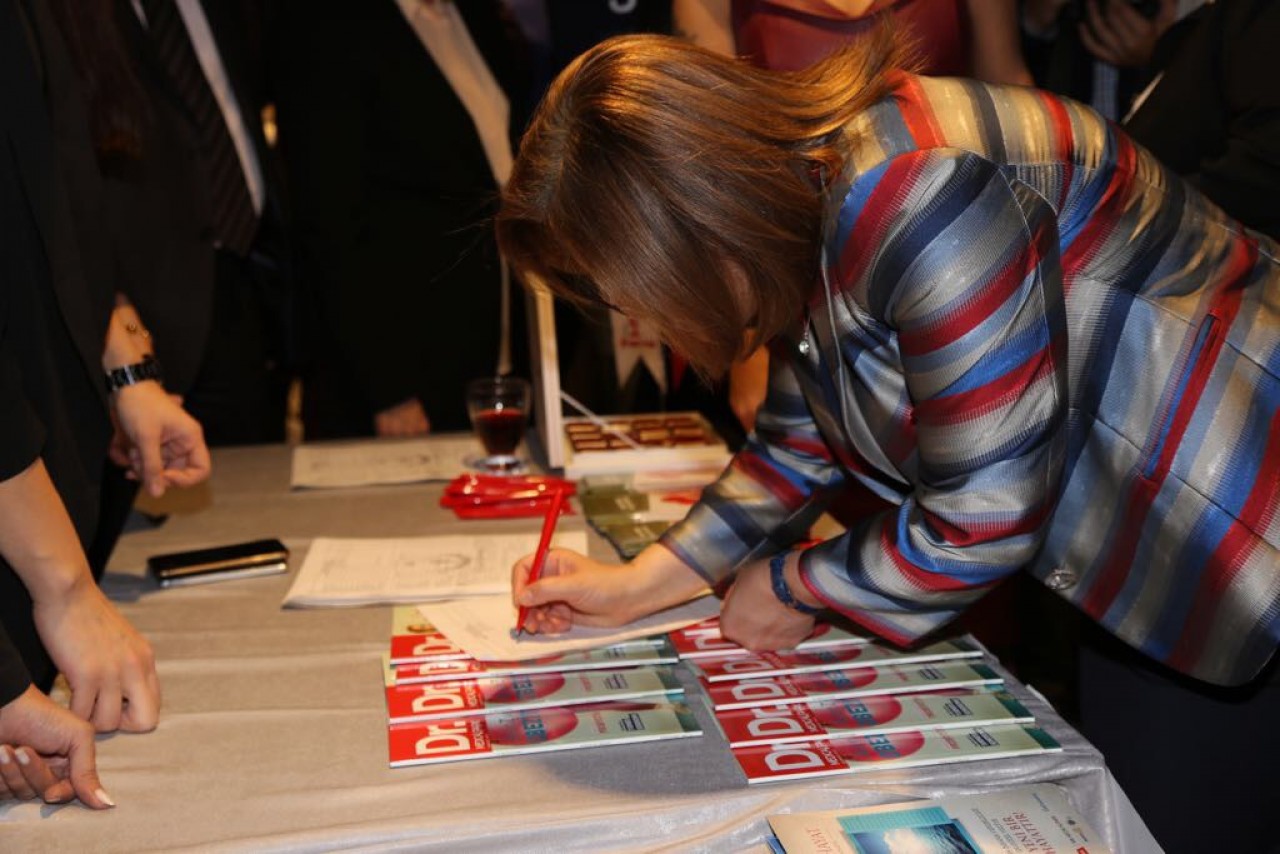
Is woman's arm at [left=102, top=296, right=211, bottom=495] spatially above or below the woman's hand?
above

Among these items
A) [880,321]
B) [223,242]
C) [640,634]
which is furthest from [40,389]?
[223,242]

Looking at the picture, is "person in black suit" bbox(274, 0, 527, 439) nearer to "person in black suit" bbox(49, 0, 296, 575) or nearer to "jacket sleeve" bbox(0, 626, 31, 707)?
"person in black suit" bbox(49, 0, 296, 575)

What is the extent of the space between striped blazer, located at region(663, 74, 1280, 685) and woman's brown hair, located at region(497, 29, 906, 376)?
0.03m

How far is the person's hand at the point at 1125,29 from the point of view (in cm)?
210

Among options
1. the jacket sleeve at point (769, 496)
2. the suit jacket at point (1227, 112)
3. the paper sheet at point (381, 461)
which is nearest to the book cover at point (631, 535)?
the jacket sleeve at point (769, 496)

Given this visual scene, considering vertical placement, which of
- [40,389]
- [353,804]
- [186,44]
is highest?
[186,44]

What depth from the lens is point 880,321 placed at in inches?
36.6

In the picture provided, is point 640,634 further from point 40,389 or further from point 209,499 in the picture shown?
point 209,499

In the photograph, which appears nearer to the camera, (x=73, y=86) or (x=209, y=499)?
(x=73, y=86)

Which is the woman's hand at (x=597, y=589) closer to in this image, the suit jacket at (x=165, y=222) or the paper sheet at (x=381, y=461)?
the paper sheet at (x=381, y=461)

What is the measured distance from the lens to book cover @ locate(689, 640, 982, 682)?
1.04m

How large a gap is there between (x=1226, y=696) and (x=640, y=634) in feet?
1.81

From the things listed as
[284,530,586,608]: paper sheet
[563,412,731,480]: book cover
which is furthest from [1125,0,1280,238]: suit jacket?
[284,530,586,608]: paper sheet

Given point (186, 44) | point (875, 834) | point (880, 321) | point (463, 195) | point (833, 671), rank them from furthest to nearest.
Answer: point (463, 195) → point (186, 44) → point (833, 671) → point (880, 321) → point (875, 834)
